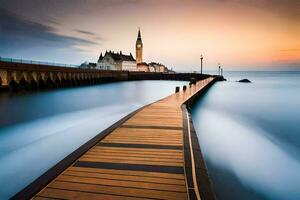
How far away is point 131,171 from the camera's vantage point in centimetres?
368

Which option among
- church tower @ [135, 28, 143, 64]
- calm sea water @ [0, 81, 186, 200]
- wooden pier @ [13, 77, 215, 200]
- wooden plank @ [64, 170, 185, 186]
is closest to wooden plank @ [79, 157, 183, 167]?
wooden pier @ [13, 77, 215, 200]

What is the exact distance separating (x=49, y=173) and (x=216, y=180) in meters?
3.70

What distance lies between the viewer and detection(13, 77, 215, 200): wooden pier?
301 centimetres

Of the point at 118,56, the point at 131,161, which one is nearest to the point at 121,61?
the point at 118,56

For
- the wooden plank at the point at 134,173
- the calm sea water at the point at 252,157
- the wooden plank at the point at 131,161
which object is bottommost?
the calm sea water at the point at 252,157

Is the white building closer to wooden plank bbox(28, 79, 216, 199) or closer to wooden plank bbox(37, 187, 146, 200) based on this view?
wooden plank bbox(28, 79, 216, 199)

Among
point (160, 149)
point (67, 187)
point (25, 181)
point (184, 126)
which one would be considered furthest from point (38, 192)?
point (184, 126)

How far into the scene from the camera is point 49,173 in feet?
11.8

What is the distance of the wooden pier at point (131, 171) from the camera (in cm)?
301

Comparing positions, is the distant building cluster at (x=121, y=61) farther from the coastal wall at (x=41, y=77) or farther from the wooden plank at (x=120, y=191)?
the wooden plank at (x=120, y=191)

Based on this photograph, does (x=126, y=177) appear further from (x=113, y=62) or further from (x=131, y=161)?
(x=113, y=62)

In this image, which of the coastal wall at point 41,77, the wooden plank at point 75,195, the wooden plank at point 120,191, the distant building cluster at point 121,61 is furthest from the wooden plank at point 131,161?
the distant building cluster at point 121,61

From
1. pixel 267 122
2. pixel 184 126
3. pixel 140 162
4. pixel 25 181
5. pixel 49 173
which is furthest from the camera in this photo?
pixel 267 122

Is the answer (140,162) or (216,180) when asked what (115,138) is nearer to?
(140,162)
